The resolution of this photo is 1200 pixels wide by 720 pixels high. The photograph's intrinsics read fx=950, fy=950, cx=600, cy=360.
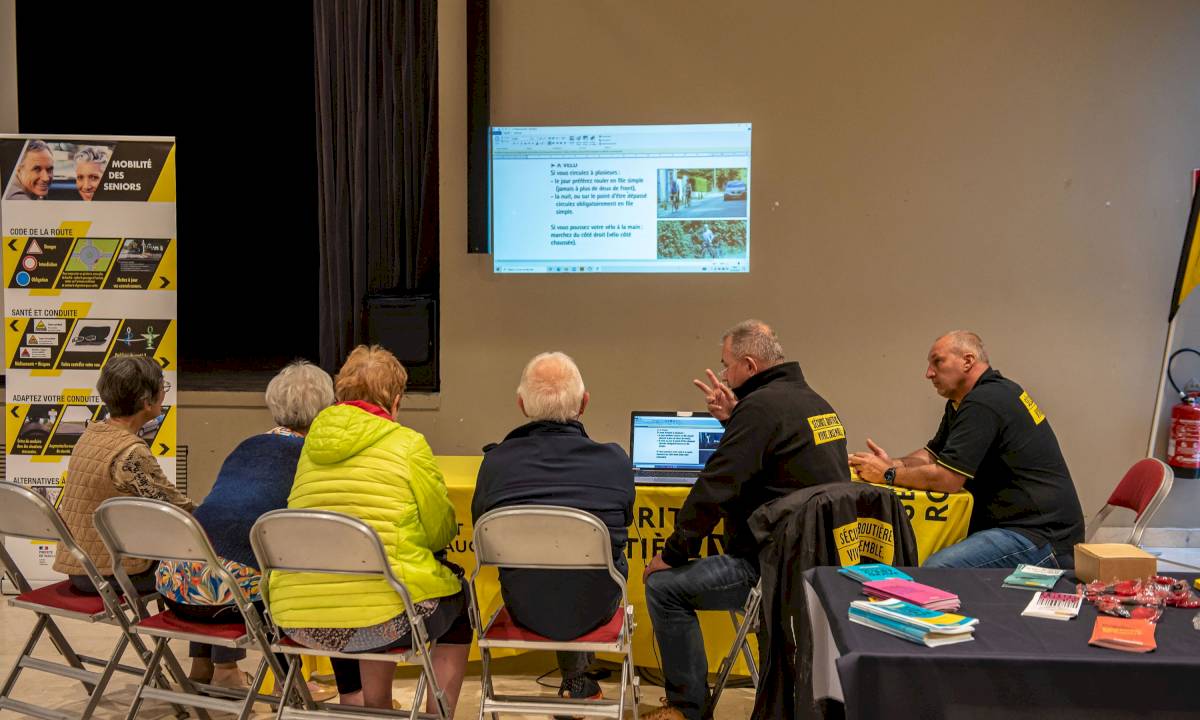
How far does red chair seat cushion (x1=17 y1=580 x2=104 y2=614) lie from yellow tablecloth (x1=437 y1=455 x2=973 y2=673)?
3.76ft

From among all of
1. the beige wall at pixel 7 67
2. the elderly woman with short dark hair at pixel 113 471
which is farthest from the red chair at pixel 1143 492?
the beige wall at pixel 7 67

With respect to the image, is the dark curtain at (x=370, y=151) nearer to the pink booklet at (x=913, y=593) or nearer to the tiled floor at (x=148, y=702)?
the tiled floor at (x=148, y=702)

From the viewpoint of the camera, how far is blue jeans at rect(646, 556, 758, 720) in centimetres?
Result: 286

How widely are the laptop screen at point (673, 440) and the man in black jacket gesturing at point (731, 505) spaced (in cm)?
73

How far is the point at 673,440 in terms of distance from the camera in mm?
3695

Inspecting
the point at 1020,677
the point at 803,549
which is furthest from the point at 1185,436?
the point at 1020,677

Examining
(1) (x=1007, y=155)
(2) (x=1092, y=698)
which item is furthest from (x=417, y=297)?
(2) (x=1092, y=698)

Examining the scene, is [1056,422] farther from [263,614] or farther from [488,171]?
Answer: [263,614]

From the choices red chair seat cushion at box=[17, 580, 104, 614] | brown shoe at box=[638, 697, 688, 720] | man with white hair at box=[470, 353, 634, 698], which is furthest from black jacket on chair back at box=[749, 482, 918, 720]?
red chair seat cushion at box=[17, 580, 104, 614]

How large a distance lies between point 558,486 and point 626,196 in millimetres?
2216

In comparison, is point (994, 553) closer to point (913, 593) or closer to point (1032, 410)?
point (1032, 410)

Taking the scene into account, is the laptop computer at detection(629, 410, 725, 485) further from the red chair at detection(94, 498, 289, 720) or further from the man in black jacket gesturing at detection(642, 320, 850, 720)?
the red chair at detection(94, 498, 289, 720)

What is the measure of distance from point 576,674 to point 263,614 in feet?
3.34

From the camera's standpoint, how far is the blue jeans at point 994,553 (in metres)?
3.08
